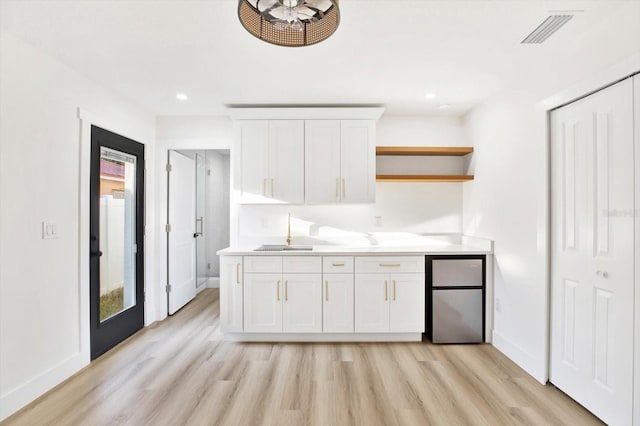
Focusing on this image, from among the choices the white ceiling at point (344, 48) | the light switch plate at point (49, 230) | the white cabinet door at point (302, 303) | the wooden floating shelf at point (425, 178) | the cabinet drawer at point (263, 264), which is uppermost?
the white ceiling at point (344, 48)

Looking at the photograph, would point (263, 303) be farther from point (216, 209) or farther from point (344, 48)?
point (216, 209)

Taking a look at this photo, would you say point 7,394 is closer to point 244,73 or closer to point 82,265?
point 82,265

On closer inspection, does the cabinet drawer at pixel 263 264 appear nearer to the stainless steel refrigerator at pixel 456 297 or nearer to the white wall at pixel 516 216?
the stainless steel refrigerator at pixel 456 297

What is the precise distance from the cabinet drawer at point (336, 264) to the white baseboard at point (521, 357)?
1577 millimetres

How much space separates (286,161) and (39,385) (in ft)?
8.98

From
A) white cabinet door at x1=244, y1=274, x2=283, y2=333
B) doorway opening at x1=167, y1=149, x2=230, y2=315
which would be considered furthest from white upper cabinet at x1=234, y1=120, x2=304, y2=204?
doorway opening at x1=167, y1=149, x2=230, y2=315

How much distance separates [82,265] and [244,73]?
2124 millimetres

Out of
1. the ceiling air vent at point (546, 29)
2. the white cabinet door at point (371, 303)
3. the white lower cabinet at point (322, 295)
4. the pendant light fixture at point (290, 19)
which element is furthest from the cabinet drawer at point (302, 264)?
the ceiling air vent at point (546, 29)

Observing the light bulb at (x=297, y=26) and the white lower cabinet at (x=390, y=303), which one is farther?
the white lower cabinet at (x=390, y=303)

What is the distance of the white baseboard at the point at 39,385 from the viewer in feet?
6.61

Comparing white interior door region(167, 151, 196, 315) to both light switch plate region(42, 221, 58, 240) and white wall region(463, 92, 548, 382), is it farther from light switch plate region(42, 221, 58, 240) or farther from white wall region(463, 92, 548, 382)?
white wall region(463, 92, 548, 382)

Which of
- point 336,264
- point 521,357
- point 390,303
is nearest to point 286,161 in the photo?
point 336,264

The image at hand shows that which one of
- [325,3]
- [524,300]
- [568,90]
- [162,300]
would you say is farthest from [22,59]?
[524,300]

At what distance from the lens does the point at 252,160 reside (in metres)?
3.49
